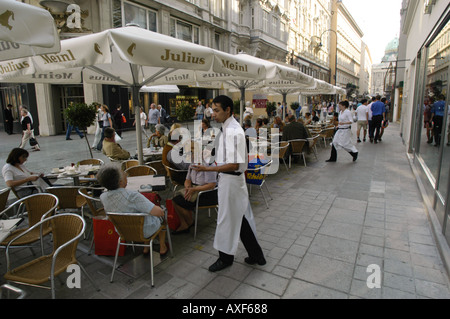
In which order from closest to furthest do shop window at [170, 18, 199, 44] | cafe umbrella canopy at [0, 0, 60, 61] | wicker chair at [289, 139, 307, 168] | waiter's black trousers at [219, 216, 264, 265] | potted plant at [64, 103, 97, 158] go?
cafe umbrella canopy at [0, 0, 60, 61]
waiter's black trousers at [219, 216, 264, 265]
potted plant at [64, 103, 97, 158]
wicker chair at [289, 139, 307, 168]
shop window at [170, 18, 199, 44]

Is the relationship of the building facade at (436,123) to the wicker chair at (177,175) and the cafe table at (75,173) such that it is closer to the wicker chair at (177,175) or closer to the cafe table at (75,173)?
the wicker chair at (177,175)

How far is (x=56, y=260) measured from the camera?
2.75m

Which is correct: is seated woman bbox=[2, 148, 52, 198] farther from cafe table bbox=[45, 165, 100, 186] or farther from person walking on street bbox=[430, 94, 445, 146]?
person walking on street bbox=[430, 94, 445, 146]

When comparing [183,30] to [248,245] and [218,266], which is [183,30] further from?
[218,266]

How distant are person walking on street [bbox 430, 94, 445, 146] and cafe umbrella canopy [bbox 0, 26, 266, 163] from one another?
3.44 metres

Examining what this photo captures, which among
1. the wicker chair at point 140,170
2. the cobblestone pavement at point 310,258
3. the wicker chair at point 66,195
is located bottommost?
the cobblestone pavement at point 310,258

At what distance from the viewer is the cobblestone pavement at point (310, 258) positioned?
111 inches

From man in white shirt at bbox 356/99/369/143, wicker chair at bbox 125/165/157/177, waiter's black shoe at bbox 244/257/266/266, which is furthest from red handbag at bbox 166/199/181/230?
man in white shirt at bbox 356/99/369/143

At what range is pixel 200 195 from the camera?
157 inches

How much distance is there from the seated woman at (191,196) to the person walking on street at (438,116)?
4.33 m

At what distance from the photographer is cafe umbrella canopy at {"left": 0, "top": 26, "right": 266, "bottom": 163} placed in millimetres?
3184

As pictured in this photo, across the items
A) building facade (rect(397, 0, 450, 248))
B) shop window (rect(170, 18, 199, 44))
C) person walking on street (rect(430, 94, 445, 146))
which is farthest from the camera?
shop window (rect(170, 18, 199, 44))

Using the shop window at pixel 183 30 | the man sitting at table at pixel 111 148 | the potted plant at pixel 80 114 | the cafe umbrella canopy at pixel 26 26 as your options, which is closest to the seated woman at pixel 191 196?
the cafe umbrella canopy at pixel 26 26
